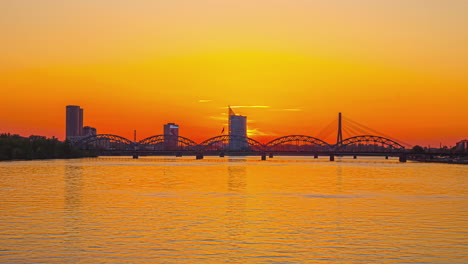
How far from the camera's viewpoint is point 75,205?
164ft

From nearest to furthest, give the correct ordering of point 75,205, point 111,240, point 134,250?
point 134,250 < point 111,240 < point 75,205

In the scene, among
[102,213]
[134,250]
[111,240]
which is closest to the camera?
[134,250]

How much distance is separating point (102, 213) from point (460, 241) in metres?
23.7

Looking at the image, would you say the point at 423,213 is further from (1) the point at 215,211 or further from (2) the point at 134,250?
(2) the point at 134,250

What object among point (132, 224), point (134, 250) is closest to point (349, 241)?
point (134, 250)

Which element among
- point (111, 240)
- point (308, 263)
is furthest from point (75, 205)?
point (308, 263)

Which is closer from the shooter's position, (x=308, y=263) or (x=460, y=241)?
(x=308, y=263)

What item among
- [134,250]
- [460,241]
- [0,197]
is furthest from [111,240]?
[0,197]

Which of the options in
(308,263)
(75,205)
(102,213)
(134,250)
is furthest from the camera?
(75,205)

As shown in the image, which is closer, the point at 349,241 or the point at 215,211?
the point at 349,241

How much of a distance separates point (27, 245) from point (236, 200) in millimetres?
29739

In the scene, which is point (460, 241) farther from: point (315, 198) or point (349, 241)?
point (315, 198)

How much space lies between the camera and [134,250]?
27219mm

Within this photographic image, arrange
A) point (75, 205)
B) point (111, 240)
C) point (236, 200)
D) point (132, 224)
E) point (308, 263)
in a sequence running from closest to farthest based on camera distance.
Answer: point (308, 263) → point (111, 240) → point (132, 224) → point (75, 205) → point (236, 200)
